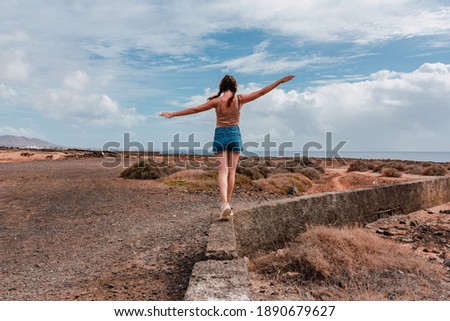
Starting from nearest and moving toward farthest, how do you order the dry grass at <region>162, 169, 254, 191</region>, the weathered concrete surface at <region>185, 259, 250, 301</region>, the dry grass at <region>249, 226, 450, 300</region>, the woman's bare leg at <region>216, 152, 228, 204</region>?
the weathered concrete surface at <region>185, 259, 250, 301</region> → the dry grass at <region>249, 226, 450, 300</region> → the woman's bare leg at <region>216, 152, 228, 204</region> → the dry grass at <region>162, 169, 254, 191</region>

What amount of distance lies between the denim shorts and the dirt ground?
1347mm

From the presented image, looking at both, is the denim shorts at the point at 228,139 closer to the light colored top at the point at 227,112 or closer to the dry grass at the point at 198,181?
the light colored top at the point at 227,112

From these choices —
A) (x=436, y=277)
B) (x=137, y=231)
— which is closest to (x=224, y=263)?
(x=436, y=277)

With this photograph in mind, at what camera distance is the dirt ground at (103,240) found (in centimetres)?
536

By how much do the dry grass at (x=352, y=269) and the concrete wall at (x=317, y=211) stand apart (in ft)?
2.16

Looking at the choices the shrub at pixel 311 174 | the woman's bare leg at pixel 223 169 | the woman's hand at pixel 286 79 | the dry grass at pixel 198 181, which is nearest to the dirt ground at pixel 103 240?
the dry grass at pixel 198 181

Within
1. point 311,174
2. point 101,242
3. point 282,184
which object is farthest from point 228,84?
point 311,174

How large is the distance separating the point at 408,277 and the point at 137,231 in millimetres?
5141

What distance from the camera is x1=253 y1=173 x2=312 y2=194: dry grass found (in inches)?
641

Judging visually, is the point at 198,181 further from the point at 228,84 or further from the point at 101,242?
the point at 228,84

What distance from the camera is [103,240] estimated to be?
8008 mm

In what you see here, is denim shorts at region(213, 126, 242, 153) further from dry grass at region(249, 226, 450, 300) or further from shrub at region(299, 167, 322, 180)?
A: shrub at region(299, 167, 322, 180)

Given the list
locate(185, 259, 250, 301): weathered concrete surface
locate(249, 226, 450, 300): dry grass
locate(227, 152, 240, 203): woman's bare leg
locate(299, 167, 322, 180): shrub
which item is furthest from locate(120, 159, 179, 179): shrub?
locate(185, 259, 250, 301): weathered concrete surface

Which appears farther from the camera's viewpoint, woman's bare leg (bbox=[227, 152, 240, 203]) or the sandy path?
woman's bare leg (bbox=[227, 152, 240, 203])
